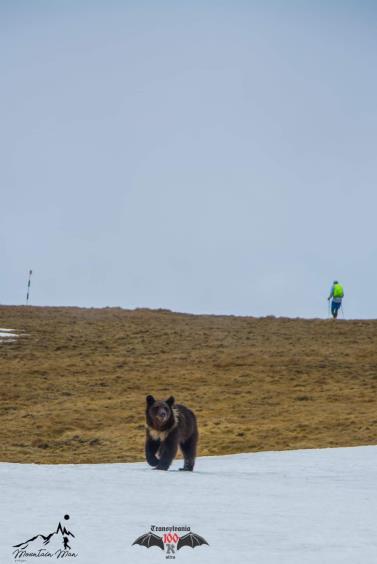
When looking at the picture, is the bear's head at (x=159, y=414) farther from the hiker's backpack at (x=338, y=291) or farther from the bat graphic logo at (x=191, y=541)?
the hiker's backpack at (x=338, y=291)

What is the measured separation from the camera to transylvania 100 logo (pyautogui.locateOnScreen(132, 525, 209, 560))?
7.79 metres

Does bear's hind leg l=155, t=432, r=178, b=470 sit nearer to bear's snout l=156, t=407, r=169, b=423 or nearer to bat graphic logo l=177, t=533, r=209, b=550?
bear's snout l=156, t=407, r=169, b=423

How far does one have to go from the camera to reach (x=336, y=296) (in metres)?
49.9

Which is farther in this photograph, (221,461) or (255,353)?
(255,353)

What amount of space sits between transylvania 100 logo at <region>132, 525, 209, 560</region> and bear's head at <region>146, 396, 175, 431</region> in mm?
5565

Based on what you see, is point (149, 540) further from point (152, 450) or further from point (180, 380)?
point (180, 380)

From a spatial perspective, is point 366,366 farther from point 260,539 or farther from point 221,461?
point 260,539

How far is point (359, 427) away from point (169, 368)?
42.7 feet

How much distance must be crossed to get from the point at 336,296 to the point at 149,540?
140 feet

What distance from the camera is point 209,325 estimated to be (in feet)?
161

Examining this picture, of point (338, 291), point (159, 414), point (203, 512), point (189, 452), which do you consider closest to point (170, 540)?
point (203, 512)

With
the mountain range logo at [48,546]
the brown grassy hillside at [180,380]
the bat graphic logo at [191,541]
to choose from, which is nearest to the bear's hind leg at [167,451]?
the bat graphic logo at [191,541]

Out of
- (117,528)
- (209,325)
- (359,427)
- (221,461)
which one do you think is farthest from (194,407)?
(117,528)

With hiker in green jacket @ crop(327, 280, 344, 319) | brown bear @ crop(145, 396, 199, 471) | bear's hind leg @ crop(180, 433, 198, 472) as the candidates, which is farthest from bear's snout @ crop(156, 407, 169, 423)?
hiker in green jacket @ crop(327, 280, 344, 319)
